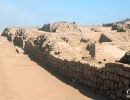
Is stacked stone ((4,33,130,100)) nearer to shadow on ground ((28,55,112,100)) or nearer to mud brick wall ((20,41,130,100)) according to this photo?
mud brick wall ((20,41,130,100))

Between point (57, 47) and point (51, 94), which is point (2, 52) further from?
point (51, 94)

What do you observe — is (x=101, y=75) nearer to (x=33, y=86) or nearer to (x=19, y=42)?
(x=33, y=86)

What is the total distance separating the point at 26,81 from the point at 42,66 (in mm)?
5417

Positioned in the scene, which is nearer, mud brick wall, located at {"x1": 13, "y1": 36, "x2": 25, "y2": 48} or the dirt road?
the dirt road

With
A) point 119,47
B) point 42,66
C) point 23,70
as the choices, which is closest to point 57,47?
point 42,66

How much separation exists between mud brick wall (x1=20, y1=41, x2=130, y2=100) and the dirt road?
0.44 meters

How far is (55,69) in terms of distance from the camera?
727 inches

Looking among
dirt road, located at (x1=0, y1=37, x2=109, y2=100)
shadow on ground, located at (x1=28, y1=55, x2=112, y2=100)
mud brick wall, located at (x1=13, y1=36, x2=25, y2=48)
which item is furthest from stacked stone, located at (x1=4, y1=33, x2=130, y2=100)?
mud brick wall, located at (x1=13, y1=36, x2=25, y2=48)

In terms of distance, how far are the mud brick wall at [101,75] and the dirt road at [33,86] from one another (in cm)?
44

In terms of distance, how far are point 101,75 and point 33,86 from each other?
3117 mm

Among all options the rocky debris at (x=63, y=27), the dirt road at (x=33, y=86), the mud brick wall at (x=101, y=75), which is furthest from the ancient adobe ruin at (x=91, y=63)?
the rocky debris at (x=63, y=27)

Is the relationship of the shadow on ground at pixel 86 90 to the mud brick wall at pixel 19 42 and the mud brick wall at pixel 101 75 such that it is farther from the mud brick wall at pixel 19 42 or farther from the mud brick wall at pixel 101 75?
the mud brick wall at pixel 19 42

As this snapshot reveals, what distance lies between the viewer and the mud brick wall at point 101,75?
35.3ft

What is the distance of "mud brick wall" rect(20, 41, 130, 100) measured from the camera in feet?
35.3
